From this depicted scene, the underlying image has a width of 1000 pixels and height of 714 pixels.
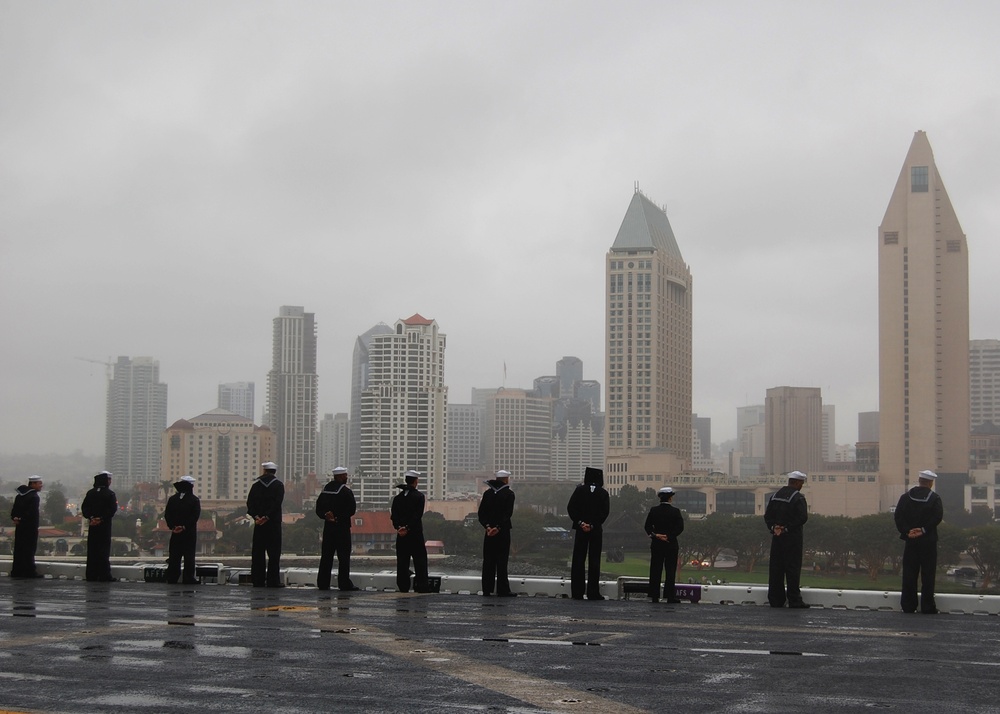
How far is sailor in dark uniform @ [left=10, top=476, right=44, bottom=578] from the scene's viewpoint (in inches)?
960

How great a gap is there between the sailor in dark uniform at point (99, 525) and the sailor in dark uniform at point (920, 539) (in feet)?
51.7

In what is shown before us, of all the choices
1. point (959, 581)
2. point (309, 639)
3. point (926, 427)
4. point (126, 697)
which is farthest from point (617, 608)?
point (926, 427)

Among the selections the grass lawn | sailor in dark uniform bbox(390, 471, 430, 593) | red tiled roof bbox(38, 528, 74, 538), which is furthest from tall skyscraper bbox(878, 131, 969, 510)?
sailor in dark uniform bbox(390, 471, 430, 593)

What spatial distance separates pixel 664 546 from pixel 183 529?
385 inches

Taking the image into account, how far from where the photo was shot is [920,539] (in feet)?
59.5

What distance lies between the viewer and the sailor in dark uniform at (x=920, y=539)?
699 inches

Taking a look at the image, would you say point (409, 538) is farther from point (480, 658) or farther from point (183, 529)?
point (480, 658)

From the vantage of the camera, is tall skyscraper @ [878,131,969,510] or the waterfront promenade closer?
the waterfront promenade

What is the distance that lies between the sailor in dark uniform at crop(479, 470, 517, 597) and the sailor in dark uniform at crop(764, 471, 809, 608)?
4615 millimetres

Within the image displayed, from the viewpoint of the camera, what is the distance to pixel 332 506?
21.5 meters

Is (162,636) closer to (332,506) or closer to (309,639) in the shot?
(309,639)

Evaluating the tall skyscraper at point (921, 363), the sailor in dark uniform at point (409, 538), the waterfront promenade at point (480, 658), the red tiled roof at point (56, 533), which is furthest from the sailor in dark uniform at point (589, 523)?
the tall skyscraper at point (921, 363)

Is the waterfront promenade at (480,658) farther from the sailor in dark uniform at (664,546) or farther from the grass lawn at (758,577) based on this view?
the grass lawn at (758,577)

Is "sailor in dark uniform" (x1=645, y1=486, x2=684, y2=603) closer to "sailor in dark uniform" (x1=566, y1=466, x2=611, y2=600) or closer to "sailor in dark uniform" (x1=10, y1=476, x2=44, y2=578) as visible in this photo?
"sailor in dark uniform" (x1=566, y1=466, x2=611, y2=600)
